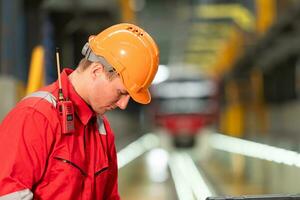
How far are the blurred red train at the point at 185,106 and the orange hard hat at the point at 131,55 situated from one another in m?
17.1

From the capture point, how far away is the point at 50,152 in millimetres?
2547

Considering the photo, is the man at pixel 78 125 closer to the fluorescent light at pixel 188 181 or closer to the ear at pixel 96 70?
the ear at pixel 96 70

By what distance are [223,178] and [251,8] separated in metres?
4.98

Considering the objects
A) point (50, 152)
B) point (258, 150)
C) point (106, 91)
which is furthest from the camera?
point (258, 150)

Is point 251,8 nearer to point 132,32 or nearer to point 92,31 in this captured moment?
point 92,31

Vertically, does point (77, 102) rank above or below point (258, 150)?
above

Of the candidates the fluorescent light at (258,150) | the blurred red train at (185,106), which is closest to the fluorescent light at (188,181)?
the fluorescent light at (258,150)

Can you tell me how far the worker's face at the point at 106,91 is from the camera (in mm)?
2656

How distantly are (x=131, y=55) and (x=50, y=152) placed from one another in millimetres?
530

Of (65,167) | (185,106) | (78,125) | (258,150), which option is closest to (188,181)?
(258,150)

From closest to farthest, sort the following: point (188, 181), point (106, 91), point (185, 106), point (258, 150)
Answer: point (106, 91), point (188, 181), point (258, 150), point (185, 106)

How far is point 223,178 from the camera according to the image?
14.4 meters

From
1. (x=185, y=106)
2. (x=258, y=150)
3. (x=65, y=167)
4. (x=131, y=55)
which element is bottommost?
(x=185, y=106)

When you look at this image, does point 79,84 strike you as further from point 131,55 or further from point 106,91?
point 131,55
